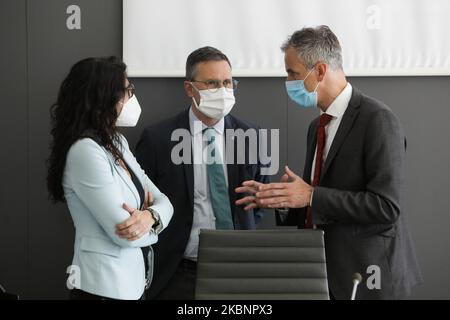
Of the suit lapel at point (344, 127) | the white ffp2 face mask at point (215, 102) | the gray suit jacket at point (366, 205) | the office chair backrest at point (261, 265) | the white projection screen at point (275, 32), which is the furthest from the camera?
the white projection screen at point (275, 32)

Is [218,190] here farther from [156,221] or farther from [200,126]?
[156,221]

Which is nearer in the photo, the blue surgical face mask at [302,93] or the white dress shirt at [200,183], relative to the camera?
the blue surgical face mask at [302,93]

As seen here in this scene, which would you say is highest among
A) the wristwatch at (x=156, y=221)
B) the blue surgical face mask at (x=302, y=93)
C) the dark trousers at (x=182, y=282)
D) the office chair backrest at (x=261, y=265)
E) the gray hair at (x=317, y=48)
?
the gray hair at (x=317, y=48)

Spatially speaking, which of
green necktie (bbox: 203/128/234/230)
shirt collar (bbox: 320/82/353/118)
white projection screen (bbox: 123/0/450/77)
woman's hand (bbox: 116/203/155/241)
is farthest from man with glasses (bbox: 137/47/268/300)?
woman's hand (bbox: 116/203/155/241)

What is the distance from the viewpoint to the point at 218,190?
9.92 ft

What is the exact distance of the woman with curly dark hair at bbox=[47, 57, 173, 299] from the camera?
2258 millimetres

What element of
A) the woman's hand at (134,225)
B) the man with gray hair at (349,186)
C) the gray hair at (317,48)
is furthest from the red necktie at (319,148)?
the woman's hand at (134,225)

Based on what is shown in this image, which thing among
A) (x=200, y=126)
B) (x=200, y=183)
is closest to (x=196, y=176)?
(x=200, y=183)

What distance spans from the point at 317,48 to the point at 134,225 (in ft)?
3.67

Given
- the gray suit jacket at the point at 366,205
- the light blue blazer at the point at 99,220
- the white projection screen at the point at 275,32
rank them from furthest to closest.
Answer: the white projection screen at the point at 275,32, the gray suit jacket at the point at 366,205, the light blue blazer at the point at 99,220

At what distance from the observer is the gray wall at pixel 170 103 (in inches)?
130

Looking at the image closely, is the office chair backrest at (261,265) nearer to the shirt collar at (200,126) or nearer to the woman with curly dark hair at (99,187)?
the woman with curly dark hair at (99,187)

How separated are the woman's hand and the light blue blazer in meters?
0.02
